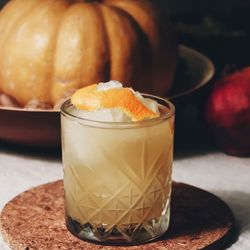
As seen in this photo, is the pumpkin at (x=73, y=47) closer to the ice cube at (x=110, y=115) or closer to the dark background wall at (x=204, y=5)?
the ice cube at (x=110, y=115)

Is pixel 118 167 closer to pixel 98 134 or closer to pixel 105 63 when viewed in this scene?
pixel 98 134

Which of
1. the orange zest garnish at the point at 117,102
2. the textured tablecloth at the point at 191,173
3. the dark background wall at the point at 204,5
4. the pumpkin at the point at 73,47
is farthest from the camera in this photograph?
the dark background wall at the point at 204,5

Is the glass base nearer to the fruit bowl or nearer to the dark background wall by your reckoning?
the fruit bowl

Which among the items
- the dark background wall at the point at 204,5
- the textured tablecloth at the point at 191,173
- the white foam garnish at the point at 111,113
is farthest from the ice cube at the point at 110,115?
the dark background wall at the point at 204,5

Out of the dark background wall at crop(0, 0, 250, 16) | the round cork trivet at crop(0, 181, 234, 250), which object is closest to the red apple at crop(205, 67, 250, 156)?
the round cork trivet at crop(0, 181, 234, 250)

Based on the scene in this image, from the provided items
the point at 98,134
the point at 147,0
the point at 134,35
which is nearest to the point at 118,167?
the point at 98,134
